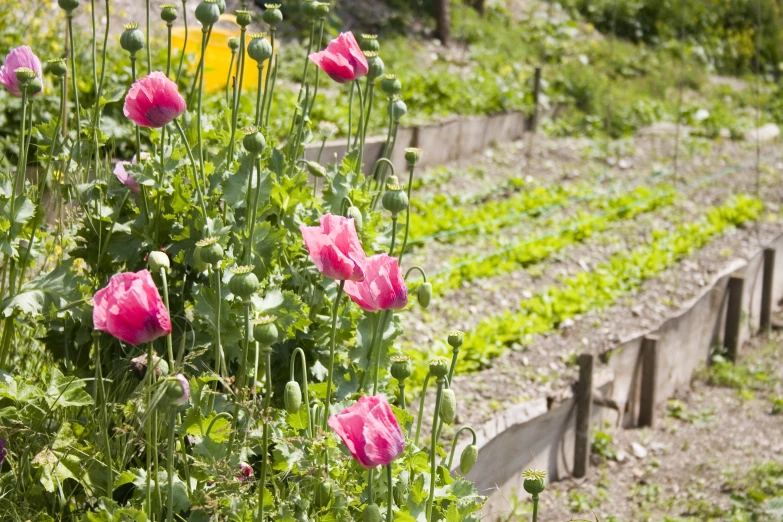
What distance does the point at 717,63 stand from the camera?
11789 mm

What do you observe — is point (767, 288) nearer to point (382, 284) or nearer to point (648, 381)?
point (648, 381)

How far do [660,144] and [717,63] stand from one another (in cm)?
421

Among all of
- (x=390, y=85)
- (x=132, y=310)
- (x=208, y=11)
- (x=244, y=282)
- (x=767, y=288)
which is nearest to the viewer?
(x=132, y=310)

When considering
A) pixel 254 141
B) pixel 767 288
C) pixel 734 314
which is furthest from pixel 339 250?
pixel 767 288

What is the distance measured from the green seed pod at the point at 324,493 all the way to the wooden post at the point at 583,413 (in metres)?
2.01

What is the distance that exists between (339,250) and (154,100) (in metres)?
0.43

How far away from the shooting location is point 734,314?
4.90 metres

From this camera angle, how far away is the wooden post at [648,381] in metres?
4.13

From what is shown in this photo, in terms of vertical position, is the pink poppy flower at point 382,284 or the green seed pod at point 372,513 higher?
the pink poppy flower at point 382,284

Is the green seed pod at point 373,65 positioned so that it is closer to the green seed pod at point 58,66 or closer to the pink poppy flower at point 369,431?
the green seed pod at point 58,66

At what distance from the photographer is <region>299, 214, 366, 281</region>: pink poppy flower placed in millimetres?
1508

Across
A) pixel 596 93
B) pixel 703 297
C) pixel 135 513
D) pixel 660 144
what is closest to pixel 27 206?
pixel 135 513

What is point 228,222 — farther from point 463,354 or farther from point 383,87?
point 463,354

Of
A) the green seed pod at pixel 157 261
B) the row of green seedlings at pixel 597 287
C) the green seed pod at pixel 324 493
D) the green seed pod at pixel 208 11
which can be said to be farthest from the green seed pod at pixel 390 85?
the row of green seedlings at pixel 597 287
